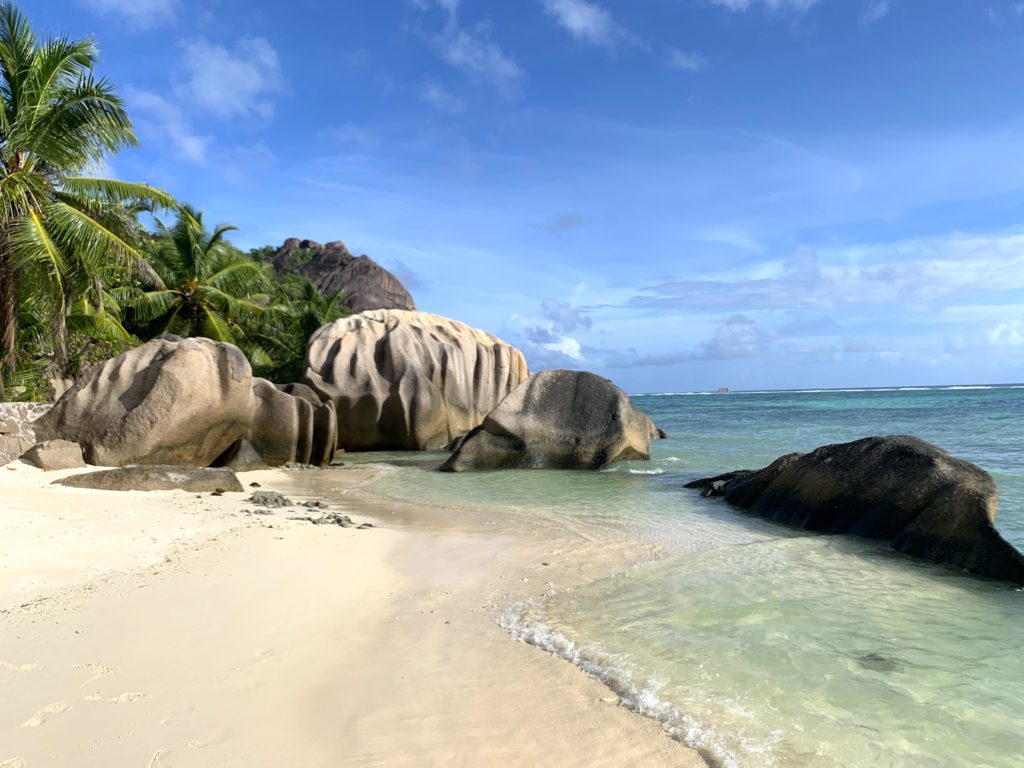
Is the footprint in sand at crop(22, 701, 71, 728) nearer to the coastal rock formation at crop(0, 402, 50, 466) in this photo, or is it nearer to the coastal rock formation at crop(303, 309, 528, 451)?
the coastal rock formation at crop(0, 402, 50, 466)

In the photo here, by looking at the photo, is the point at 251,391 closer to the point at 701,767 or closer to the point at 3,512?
the point at 3,512

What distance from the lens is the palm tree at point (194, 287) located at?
24.5 m

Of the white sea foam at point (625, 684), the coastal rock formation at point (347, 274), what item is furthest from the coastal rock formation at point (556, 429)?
the coastal rock formation at point (347, 274)

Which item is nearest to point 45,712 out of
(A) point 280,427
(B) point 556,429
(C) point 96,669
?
(C) point 96,669

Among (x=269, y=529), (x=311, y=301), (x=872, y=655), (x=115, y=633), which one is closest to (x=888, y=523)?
(x=872, y=655)

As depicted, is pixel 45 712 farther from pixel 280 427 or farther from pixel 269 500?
pixel 280 427

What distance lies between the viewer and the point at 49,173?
15516 millimetres

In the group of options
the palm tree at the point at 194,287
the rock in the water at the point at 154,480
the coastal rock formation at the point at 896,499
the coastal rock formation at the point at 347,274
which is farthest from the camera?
the coastal rock formation at the point at 347,274

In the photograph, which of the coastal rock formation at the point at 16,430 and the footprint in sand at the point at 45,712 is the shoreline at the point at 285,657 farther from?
the coastal rock formation at the point at 16,430

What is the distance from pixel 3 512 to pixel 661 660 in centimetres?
651

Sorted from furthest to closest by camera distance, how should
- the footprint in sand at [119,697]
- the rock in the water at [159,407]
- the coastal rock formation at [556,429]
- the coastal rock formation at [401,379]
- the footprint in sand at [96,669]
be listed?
the coastal rock formation at [401,379]
the coastal rock formation at [556,429]
the rock in the water at [159,407]
the footprint in sand at [96,669]
the footprint in sand at [119,697]

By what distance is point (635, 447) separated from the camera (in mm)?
14016

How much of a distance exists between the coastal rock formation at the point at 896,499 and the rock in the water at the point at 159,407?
8.85 metres

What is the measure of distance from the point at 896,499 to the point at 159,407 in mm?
10893
